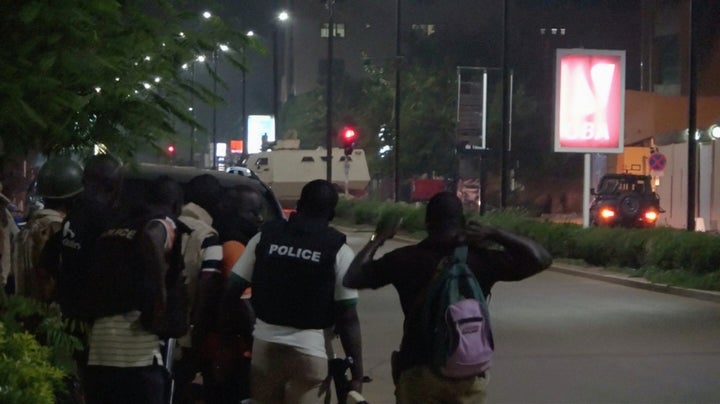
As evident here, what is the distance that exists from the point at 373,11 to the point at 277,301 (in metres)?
91.1

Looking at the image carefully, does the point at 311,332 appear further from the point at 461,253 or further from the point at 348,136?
the point at 348,136

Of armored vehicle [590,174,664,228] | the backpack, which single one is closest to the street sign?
armored vehicle [590,174,664,228]

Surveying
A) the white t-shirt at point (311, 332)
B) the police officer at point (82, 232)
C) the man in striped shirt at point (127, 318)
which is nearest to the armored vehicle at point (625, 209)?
the police officer at point (82, 232)

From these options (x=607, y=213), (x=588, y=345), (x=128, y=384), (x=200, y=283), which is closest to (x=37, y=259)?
(x=200, y=283)

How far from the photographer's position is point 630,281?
2191 centimetres

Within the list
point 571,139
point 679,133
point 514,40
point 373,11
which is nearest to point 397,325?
point 571,139

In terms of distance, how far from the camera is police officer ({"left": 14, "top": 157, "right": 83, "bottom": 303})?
683cm

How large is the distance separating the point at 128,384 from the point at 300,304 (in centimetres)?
89

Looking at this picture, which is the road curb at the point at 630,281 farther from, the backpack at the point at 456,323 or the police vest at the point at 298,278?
the backpack at the point at 456,323

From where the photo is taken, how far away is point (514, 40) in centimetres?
8156

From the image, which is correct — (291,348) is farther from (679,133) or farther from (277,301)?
(679,133)

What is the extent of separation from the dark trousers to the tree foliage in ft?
4.00

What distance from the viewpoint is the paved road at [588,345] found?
37.0ft

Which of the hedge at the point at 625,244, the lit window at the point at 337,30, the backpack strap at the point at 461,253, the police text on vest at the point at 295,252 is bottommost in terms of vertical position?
the hedge at the point at 625,244
